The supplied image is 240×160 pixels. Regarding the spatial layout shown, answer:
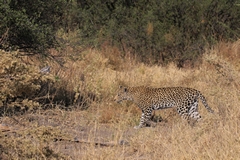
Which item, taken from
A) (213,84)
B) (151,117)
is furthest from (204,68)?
(151,117)

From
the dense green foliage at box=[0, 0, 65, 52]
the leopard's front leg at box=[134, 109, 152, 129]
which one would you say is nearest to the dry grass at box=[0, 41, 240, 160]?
the leopard's front leg at box=[134, 109, 152, 129]

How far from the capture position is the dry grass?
270 inches

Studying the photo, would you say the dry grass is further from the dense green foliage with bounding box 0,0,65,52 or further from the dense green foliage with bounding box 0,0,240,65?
the dense green foliage with bounding box 0,0,240,65

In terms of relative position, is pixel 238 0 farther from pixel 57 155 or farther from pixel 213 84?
pixel 57 155

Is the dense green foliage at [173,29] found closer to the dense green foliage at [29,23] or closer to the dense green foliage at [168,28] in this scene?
the dense green foliage at [168,28]

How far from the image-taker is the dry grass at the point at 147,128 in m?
6.87

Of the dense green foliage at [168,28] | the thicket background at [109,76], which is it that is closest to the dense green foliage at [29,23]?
the thicket background at [109,76]

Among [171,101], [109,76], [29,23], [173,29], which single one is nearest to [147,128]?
[171,101]

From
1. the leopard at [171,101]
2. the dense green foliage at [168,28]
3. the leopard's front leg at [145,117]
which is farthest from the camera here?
the dense green foliage at [168,28]

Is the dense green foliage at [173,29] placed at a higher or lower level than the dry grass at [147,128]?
lower

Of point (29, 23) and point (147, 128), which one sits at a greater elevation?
point (29, 23)

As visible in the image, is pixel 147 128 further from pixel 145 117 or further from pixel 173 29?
pixel 173 29

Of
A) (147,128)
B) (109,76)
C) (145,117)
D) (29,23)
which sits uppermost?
(29,23)

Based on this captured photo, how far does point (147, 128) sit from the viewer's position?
906cm
